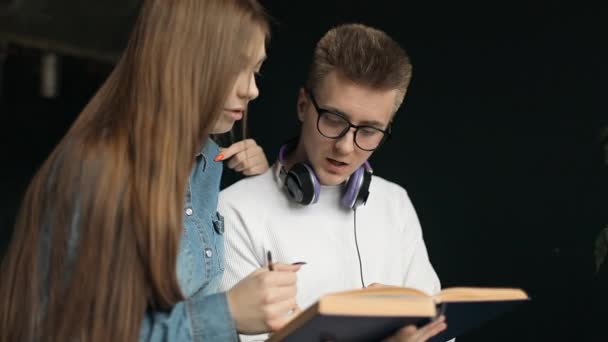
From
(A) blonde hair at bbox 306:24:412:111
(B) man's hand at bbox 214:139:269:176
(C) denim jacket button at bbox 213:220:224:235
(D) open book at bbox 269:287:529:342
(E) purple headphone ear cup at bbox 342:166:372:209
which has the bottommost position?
(D) open book at bbox 269:287:529:342

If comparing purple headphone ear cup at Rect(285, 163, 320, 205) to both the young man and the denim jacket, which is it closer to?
the young man

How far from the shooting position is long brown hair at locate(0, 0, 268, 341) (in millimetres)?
1044

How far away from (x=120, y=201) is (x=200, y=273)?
354mm

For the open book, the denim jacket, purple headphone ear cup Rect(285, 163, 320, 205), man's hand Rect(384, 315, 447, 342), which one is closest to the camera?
the open book

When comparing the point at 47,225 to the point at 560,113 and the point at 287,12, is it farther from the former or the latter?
the point at 287,12

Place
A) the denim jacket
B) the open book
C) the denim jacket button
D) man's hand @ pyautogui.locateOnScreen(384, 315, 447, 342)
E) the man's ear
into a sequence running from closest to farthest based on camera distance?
the open book < the denim jacket < man's hand @ pyautogui.locateOnScreen(384, 315, 447, 342) < the denim jacket button < the man's ear

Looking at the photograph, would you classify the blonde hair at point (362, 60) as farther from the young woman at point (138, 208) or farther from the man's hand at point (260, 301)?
the man's hand at point (260, 301)

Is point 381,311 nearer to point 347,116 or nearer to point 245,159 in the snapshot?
point 347,116

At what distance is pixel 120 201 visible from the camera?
3.47 ft

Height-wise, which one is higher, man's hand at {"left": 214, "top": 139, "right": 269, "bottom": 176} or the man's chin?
man's hand at {"left": 214, "top": 139, "right": 269, "bottom": 176}

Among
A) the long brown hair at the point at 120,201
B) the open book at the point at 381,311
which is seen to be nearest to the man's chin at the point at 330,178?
the open book at the point at 381,311

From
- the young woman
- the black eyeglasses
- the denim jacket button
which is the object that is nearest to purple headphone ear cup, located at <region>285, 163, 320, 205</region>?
the black eyeglasses

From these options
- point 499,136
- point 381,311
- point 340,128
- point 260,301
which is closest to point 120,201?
point 260,301

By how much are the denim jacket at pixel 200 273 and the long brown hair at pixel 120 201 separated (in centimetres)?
5
